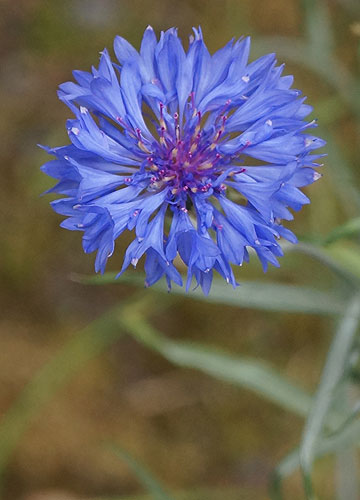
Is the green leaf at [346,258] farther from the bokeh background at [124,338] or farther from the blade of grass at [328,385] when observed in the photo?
the bokeh background at [124,338]

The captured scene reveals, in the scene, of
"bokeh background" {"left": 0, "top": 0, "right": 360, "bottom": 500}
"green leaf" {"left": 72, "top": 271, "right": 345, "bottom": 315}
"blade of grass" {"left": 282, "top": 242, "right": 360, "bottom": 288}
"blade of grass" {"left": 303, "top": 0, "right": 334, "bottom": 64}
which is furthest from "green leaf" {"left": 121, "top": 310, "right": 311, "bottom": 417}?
"blade of grass" {"left": 303, "top": 0, "right": 334, "bottom": 64}

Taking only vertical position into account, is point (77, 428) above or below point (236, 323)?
below

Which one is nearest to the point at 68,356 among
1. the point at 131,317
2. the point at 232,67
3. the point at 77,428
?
the point at 77,428

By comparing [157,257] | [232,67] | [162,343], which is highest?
[232,67]

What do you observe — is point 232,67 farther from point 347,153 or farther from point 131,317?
point 347,153

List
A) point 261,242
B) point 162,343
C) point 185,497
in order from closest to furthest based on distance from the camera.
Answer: point 261,242
point 162,343
point 185,497

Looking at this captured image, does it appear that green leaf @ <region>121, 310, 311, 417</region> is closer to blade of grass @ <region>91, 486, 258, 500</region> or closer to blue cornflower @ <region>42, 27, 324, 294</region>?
blue cornflower @ <region>42, 27, 324, 294</region>

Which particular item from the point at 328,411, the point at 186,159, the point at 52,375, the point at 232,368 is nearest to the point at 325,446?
the point at 328,411
